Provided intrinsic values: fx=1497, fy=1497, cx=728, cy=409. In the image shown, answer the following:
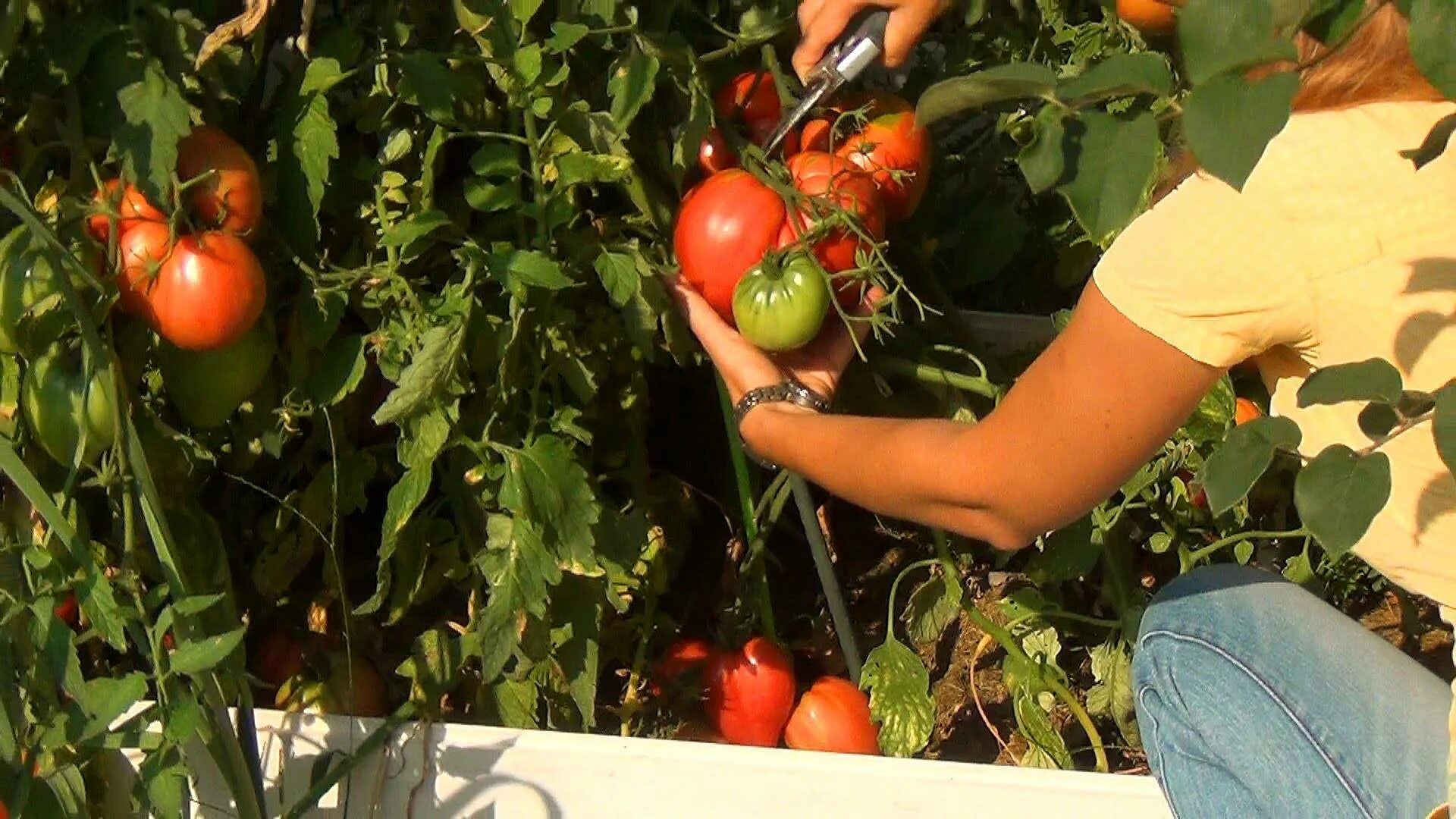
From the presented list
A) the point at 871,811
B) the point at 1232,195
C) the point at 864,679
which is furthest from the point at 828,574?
the point at 1232,195

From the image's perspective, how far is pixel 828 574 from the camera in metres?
1.38

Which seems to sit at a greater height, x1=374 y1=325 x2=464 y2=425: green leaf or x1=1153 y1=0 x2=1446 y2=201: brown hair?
x1=1153 y1=0 x2=1446 y2=201: brown hair

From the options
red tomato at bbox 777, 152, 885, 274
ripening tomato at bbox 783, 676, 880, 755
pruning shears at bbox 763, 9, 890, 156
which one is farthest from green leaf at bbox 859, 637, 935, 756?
pruning shears at bbox 763, 9, 890, 156

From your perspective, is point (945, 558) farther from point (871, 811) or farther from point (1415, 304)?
point (1415, 304)

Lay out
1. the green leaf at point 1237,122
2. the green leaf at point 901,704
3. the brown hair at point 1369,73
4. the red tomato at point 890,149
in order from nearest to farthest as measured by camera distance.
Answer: the green leaf at point 1237,122
the brown hair at point 1369,73
the red tomato at point 890,149
the green leaf at point 901,704

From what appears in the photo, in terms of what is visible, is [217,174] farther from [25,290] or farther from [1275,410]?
[1275,410]

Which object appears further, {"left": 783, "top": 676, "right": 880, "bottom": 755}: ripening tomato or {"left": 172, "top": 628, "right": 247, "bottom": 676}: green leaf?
{"left": 783, "top": 676, "right": 880, "bottom": 755}: ripening tomato

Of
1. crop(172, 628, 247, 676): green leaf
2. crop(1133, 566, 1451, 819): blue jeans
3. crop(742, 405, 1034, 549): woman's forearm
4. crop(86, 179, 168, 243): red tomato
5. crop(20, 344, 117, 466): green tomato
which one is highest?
crop(86, 179, 168, 243): red tomato

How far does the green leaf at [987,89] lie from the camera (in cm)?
45

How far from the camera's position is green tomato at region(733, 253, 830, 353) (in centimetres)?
114

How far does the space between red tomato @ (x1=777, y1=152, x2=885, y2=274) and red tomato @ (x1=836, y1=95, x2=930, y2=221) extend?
0.09 feet

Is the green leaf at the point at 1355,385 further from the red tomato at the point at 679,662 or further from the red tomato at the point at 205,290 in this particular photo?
the red tomato at the point at 679,662

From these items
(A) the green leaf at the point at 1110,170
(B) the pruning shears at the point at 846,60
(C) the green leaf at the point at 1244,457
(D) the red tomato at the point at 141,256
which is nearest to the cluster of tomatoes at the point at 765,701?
(B) the pruning shears at the point at 846,60

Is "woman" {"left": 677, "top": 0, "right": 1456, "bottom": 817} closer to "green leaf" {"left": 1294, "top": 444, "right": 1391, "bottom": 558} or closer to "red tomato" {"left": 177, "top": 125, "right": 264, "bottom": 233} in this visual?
"green leaf" {"left": 1294, "top": 444, "right": 1391, "bottom": 558}
